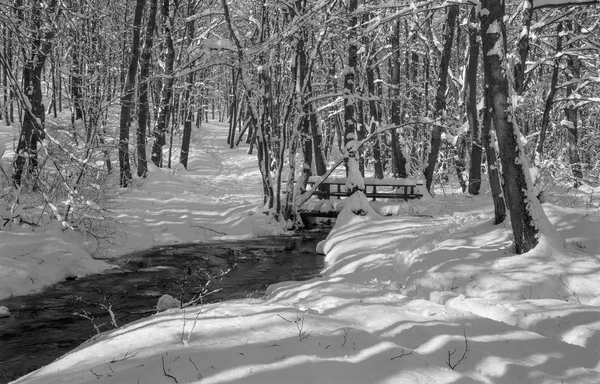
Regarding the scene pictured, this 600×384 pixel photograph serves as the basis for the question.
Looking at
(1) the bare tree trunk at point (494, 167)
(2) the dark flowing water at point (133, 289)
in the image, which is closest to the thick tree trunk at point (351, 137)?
(2) the dark flowing water at point (133, 289)

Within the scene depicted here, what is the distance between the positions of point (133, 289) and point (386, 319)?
5.33 metres

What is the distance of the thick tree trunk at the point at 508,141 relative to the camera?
299 inches

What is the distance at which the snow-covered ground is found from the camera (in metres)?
3.90

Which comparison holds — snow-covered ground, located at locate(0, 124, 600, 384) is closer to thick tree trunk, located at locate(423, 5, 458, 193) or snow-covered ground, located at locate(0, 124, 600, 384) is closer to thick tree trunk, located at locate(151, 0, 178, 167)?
thick tree trunk, located at locate(423, 5, 458, 193)

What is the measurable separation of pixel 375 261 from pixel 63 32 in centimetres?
661

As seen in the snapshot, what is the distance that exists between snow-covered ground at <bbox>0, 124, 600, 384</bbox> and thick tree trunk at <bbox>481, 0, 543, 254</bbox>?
0.38 m

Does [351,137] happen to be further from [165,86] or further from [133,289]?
[165,86]

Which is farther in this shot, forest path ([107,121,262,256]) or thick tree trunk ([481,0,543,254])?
forest path ([107,121,262,256])

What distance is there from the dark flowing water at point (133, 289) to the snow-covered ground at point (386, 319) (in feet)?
2.14

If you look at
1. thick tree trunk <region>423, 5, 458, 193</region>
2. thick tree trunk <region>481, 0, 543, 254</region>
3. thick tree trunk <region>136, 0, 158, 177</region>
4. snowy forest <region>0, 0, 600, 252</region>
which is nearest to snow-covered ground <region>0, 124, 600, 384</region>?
thick tree trunk <region>481, 0, 543, 254</region>

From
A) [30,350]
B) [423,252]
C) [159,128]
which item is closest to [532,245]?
[423,252]

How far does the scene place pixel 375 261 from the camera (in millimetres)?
9352

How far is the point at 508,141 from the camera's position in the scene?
769 cm

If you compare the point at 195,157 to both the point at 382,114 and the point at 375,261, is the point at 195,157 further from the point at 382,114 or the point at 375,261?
the point at 375,261
